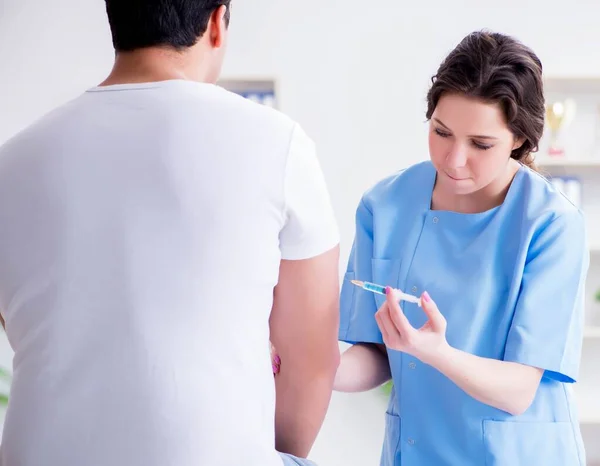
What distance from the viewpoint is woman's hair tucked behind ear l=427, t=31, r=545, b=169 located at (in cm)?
137

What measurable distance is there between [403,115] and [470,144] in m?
2.24

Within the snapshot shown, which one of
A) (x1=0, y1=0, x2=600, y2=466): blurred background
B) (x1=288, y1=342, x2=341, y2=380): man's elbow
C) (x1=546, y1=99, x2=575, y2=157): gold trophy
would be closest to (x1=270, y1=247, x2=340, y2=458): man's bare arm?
(x1=288, y1=342, x2=341, y2=380): man's elbow

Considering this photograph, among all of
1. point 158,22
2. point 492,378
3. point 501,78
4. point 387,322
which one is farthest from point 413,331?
point 158,22

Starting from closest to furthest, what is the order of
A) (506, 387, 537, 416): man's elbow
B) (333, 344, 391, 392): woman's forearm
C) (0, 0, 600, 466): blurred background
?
1. (506, 387, 537, 416): man's elbow
2. (333, 344, 391, 392): woman's forearm
3. (0, 0, 600, 466): blurred background

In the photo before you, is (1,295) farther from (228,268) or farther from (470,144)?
(470,144)

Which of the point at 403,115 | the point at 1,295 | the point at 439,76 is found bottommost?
the point at 403,115

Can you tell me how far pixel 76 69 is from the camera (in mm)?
3543

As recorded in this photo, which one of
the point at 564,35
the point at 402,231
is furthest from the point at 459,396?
A: the point at 564,35

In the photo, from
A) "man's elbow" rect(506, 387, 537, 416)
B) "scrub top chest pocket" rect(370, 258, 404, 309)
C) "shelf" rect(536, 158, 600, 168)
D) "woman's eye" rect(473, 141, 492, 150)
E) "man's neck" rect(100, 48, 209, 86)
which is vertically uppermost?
"man's neck" rect(100, 48, 209, 86)

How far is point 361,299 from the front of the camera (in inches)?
59.9

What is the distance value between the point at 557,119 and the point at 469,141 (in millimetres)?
2236

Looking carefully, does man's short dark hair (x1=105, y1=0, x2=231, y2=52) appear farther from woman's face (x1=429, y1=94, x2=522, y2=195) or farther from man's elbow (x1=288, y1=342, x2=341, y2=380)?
woman's face (x1=429, y1=94, x2=522, y2=195)

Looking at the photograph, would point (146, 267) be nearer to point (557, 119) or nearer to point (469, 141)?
point (469, 141)

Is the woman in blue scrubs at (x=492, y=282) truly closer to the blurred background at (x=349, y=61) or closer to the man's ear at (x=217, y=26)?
the man's ear at (x=217, y=26)
